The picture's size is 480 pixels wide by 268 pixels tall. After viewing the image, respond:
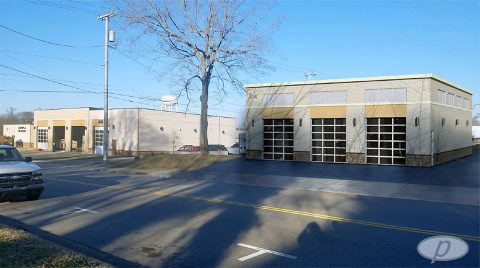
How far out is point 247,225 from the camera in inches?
372

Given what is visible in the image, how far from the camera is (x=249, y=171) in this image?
958 inches

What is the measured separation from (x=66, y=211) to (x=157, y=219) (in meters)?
2.74

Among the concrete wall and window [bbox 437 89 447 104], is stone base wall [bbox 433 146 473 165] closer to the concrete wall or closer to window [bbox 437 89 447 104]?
window [bbox 437 89 447 104]

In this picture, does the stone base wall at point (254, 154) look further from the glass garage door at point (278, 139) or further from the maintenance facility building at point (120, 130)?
the maintenance facility building at point (120, 130)

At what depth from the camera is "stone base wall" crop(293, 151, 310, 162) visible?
1228 inches

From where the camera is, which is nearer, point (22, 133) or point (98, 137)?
point (98, 137)

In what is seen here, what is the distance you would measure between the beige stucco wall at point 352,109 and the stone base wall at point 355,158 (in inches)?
10.9

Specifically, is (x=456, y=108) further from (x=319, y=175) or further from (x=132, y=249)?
(x=132, y=249)

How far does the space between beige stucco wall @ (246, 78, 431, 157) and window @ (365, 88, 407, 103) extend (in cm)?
20

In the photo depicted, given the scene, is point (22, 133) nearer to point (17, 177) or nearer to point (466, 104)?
point (466, 104)

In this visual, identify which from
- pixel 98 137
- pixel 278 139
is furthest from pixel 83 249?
pixel 98 137

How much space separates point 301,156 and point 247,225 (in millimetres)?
22333

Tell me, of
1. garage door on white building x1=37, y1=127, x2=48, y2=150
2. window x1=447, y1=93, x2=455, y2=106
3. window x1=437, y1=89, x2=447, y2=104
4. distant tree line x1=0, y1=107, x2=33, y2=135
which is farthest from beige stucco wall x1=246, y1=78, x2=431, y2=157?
distant tree line x1=0, y1=107, x2=33, y2=135

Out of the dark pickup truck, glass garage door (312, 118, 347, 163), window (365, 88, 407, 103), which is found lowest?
the dark pickup truck
